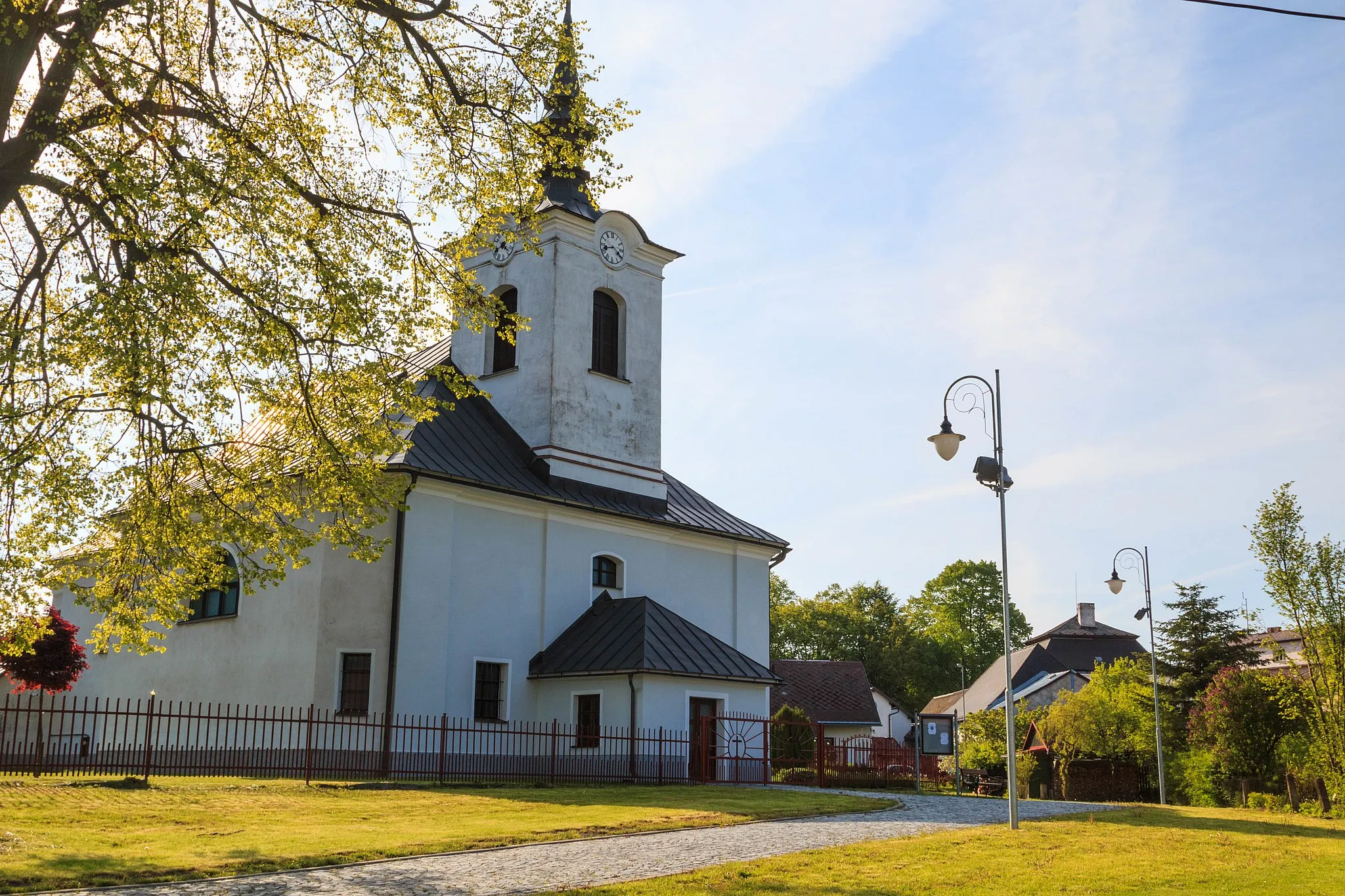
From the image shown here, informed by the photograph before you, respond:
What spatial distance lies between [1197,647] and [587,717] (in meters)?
20.9

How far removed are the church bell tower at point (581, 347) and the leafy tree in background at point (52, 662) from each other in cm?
1176

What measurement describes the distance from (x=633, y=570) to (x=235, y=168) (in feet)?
59.5

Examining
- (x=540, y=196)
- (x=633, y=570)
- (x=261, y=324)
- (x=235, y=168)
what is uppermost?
(x=540, y=196)

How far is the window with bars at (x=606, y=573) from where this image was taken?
95.7ft

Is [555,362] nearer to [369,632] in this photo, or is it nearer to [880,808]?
[369,632]

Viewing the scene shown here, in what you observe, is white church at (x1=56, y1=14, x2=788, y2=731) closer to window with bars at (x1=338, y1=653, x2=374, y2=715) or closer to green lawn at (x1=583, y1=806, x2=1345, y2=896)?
window with bars at (x1=338, y1=653, x2=374, y2=715)

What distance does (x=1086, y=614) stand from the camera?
73.8 m

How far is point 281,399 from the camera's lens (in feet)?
51.8

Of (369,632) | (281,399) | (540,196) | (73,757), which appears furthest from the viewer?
(73,757)

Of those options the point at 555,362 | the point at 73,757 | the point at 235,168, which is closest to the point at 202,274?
the point at 235,168

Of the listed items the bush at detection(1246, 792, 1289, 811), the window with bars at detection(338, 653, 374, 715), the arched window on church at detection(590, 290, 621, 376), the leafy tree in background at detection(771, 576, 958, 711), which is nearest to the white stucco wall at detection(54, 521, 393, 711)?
the window with bars at detection(338, 653, 374, 715)

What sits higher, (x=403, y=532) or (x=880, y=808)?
(x=403, y=532)

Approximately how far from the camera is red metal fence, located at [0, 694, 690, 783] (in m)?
21.8

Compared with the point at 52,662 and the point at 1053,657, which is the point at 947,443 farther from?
the point at 1053,657
